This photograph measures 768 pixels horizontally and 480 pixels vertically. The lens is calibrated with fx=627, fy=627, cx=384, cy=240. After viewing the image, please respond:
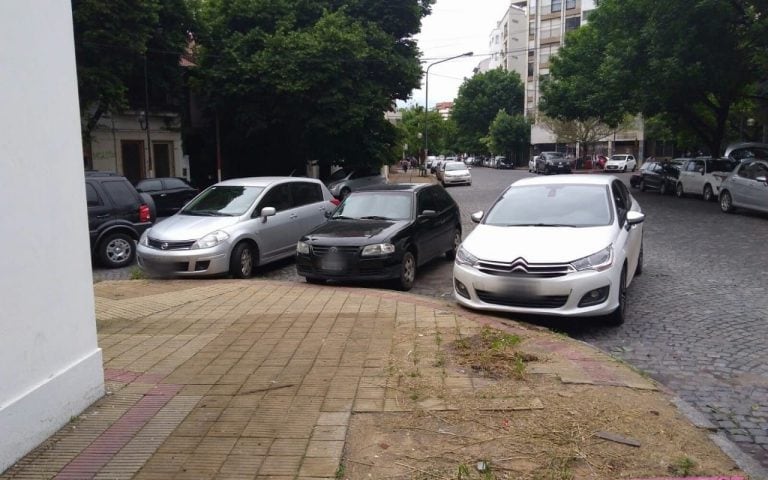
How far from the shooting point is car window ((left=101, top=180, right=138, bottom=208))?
39.1ft

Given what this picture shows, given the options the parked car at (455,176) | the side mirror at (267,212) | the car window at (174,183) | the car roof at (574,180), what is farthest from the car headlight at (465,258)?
the parked car at (455,176)

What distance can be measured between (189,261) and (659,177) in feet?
72.7

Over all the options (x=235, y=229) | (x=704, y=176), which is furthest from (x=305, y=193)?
(x=704, y=176)

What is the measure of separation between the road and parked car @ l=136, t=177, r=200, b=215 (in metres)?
6.93

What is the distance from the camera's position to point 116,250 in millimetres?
11875

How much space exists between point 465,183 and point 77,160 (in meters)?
32.2

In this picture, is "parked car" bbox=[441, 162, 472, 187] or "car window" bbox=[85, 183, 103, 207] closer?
"car window" bbox=[85, 183, 103, 207]

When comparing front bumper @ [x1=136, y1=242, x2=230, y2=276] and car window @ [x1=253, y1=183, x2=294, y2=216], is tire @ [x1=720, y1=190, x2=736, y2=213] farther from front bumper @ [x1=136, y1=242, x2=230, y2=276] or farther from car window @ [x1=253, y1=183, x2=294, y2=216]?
front bumper @ [x1=136, y1=242, x2=230, y2=276]

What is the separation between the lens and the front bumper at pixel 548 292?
260 inches

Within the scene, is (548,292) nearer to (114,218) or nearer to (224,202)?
(224,202)

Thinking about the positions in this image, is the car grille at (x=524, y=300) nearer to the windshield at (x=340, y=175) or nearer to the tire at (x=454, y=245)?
the tire at (x=454, y=245)

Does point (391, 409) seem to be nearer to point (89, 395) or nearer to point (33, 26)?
point (89, 395)

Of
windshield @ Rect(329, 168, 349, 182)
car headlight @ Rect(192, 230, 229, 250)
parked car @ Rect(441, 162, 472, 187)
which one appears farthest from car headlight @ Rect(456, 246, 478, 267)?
Answer: parked car @ Rect(441, 162, 472, 187)

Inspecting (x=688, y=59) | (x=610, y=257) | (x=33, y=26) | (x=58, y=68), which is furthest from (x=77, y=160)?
(x=688, y=59)
